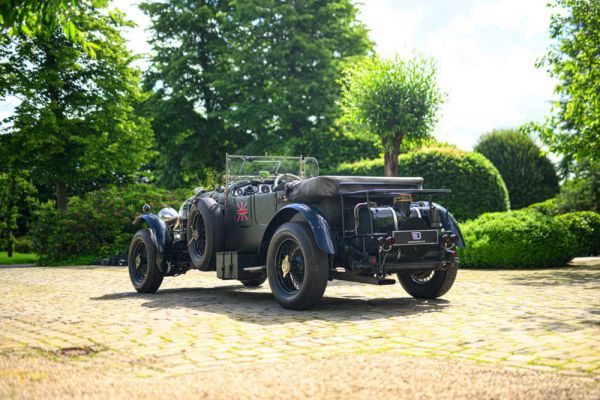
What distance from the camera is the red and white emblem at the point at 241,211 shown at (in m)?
8.35

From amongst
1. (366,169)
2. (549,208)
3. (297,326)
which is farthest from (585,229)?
(297,326)

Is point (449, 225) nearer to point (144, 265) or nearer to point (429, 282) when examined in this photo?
point (429, 282)

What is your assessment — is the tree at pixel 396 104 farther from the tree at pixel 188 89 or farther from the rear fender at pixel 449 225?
the tree at pixel 188 89

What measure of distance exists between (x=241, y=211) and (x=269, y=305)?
4.68 feet

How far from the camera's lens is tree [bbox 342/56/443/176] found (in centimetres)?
1628

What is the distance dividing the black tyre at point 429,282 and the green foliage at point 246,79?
1686 centimetres

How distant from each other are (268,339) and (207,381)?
57.6 inches

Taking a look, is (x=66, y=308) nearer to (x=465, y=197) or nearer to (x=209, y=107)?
(x=465, y=197)

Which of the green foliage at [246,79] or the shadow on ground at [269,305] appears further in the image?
the green foliage at [246,79]

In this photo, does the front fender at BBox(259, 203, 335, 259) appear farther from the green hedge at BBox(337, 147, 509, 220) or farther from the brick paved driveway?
the green hedge at BBox(337, 147, 509, 220)

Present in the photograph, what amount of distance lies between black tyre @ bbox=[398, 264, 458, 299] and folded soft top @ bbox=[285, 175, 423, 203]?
1070 millimetres

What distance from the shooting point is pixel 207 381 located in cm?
382

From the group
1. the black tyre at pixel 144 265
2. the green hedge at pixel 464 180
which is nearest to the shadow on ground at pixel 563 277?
the green hedge at pixel 464 180

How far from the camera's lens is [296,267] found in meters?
7.09
